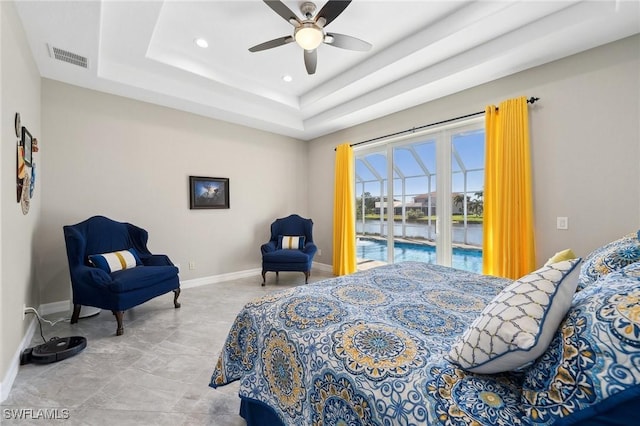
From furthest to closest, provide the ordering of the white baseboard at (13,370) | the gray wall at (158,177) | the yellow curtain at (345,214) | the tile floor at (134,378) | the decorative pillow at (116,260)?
the yellow curtain at (345,214), the gray wall at (158,177), the decorative pillow at (116,260), the white baseboard at (13,370), the tile floor at (134,378)

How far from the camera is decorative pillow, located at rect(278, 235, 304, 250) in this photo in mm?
4414

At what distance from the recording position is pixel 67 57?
2.61 metres

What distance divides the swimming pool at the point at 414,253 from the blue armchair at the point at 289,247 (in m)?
1.06

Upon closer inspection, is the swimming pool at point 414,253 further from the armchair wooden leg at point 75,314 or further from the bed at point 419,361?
the armchair wooden leg at point 75,314

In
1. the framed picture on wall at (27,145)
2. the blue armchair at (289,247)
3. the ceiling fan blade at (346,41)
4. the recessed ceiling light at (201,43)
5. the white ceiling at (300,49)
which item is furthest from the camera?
the blue armchair at (289,247)

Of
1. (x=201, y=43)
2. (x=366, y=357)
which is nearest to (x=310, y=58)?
(x=201, y=43)

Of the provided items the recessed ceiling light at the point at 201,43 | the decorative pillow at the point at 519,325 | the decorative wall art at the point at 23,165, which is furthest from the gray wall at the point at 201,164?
the decorative pillow at the point at 519,325

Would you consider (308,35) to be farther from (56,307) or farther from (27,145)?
(56,307)

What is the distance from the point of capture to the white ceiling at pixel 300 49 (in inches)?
87.4

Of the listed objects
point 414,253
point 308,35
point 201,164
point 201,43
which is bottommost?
point 414,253

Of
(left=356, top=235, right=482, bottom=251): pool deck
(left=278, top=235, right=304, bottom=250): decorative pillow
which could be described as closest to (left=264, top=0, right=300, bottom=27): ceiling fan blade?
(left=278, top=235, right=304, bottom=250): decorative pillow

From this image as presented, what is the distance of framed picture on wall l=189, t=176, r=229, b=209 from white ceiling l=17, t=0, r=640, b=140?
3.40 ft

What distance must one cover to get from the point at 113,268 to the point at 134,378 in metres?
1.43

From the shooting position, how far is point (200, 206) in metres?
4.10
